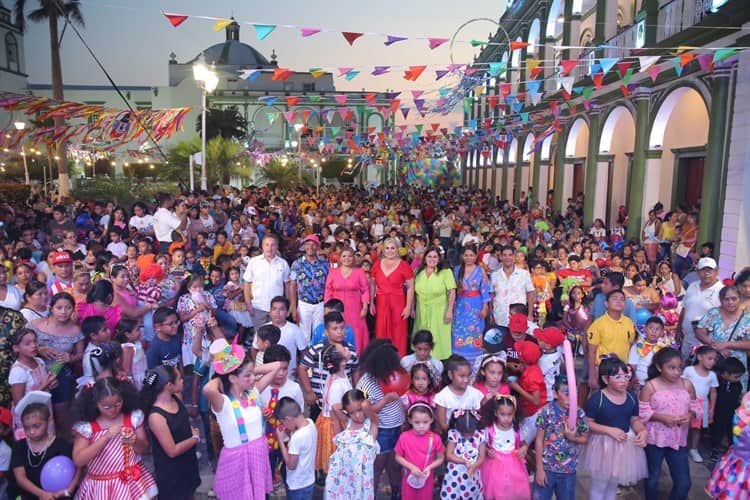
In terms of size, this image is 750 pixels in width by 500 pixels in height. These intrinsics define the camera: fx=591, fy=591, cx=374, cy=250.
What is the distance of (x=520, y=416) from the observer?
4.49 meters

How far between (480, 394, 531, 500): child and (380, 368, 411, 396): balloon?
740 millimetres

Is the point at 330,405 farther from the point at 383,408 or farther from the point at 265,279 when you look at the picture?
the point at 265,279

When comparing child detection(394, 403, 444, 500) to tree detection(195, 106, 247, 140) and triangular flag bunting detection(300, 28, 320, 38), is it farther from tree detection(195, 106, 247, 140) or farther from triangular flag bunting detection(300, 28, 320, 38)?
tree detection(195, 106, 247, 140)

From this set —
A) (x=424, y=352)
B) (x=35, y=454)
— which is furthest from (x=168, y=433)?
(x=424, y=352)

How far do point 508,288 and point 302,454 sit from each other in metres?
3.62

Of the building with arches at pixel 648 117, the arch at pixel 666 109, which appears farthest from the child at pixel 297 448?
the arch at pixel 666 109

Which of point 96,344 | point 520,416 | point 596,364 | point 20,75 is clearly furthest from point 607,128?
point 20,75

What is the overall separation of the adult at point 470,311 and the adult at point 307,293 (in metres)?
1.44

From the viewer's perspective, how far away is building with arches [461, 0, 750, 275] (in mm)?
10227

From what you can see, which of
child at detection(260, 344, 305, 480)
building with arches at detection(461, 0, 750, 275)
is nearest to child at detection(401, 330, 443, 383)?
child at detection(260, 344, 305, 480)

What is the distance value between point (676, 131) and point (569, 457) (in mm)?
12377

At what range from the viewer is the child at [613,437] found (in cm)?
402

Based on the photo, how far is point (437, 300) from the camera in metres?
6.29

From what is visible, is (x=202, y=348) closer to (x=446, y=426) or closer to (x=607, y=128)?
(x=446, y=426)
